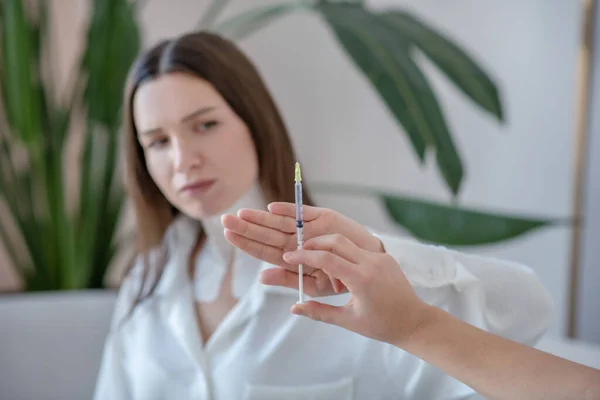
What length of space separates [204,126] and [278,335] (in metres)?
0.29

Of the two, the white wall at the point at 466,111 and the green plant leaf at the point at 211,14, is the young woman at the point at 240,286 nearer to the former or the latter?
the green plant leaf at the point at 211,14

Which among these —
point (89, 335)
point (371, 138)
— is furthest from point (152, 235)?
point (371, 138)

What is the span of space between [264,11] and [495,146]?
0.61 meters

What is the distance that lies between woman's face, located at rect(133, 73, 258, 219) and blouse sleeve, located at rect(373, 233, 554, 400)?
21 cm

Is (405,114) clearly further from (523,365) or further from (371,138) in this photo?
(523,365)

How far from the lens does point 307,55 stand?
1524 mm

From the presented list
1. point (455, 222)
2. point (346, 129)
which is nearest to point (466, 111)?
point (346, 129)

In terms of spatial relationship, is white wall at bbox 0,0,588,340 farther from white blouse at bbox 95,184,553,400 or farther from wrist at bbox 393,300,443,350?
wrist at bbox 393,300,443,350

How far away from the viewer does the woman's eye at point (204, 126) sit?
715mm

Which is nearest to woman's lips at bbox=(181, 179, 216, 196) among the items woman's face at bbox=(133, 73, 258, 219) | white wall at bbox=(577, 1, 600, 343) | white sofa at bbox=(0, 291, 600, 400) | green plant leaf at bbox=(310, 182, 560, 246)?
woman's face at bbox=(133, 73, 258, 219)

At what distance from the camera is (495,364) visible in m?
0.47

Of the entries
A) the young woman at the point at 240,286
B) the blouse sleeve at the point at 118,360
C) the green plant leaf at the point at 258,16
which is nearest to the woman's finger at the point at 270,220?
the young woman at the point at 240,286

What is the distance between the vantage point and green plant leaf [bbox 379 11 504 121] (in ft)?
3.14

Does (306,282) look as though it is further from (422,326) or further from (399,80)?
(399,80)
